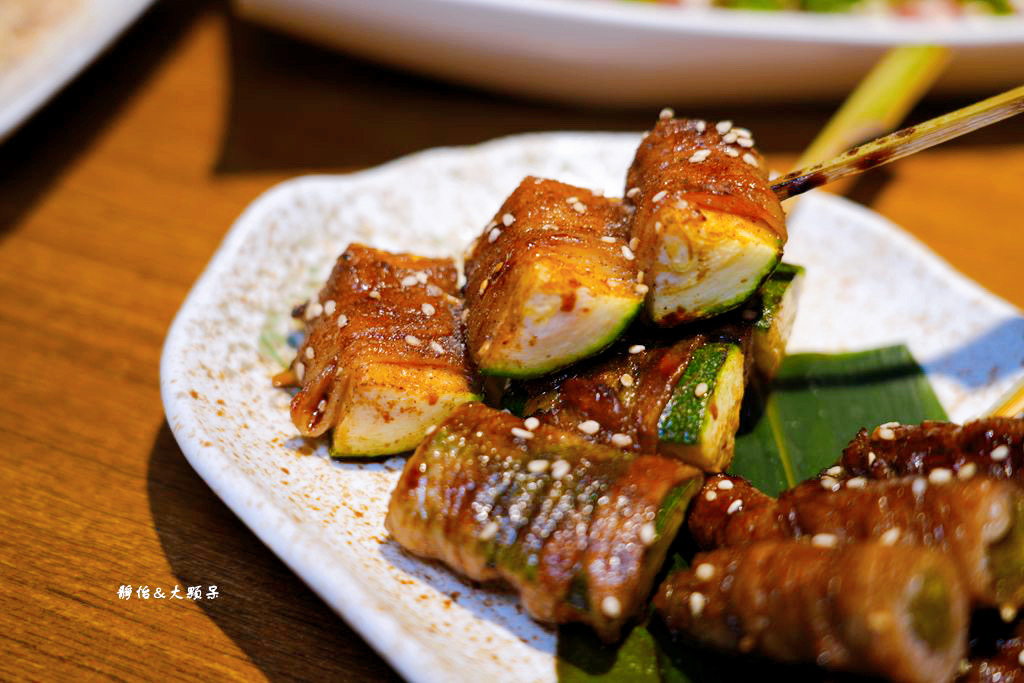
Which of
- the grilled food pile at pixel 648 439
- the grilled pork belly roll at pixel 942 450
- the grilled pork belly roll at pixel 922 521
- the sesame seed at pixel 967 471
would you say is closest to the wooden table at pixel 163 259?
the grilled food pile at pixel 648 439

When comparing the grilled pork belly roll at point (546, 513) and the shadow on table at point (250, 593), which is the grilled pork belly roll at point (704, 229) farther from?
the shadow on table at point (250, 593)

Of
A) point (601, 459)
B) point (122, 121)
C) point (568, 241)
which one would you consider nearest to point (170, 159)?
point (122, 121)

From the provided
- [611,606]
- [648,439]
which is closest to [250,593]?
[611,606]

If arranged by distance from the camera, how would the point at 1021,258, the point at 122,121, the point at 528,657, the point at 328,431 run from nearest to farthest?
the point at 528,657 → the point at 328,431 → the point at 1021,258 → the point at 122,121

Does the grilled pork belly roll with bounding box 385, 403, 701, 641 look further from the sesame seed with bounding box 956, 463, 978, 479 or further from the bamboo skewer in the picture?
the bamboo skewer

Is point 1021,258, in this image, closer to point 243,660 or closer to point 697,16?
point 697,16
